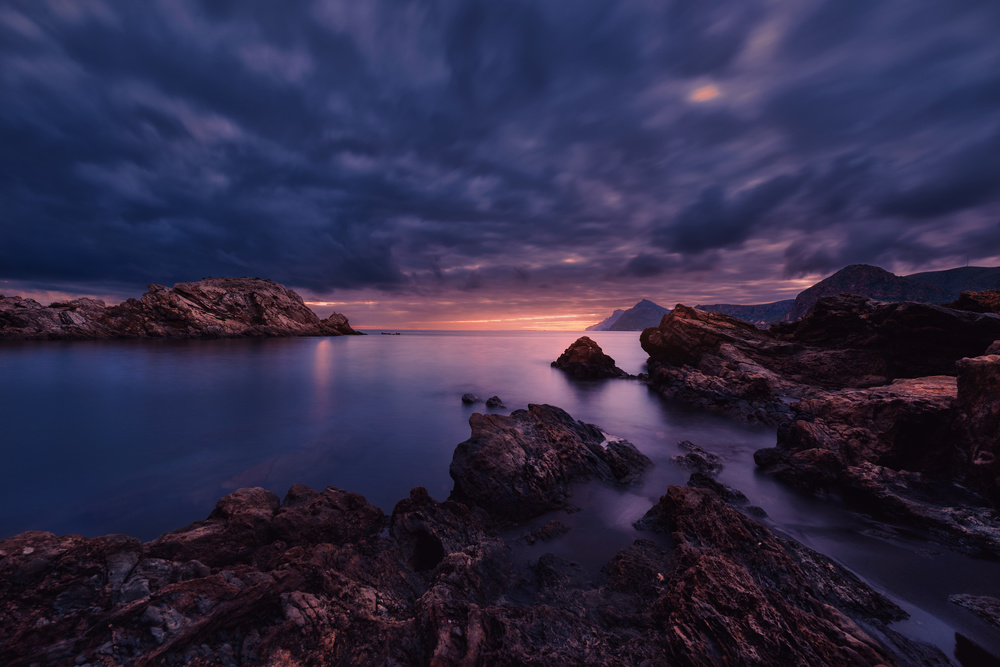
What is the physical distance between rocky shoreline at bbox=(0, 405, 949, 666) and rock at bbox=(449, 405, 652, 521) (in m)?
1.25

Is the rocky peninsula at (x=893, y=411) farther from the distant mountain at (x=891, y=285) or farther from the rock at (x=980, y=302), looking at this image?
the distant mountain at (x=891, y=285)

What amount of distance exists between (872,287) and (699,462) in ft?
594

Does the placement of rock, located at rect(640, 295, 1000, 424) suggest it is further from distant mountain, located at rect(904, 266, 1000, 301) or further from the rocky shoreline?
distant mountain, located at rect(904, 266, 1000, 301)

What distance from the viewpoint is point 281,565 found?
448 cm

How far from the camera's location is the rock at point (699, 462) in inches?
427

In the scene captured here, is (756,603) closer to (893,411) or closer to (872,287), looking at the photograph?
(893,411)

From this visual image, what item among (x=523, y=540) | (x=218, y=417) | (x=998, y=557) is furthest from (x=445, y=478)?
(x=218, y=417)

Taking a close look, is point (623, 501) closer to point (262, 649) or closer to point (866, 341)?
point (262, 649)

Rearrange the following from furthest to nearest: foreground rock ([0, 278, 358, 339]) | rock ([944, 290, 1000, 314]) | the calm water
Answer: foreground rock ([0, 278, 358, 339]) < rock ([944, 290, 1000, 314]) < the calm water

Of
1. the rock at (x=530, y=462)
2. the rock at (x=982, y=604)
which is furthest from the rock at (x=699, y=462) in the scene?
the rock at (x=982, y=604)

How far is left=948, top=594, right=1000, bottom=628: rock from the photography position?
16.6 ft

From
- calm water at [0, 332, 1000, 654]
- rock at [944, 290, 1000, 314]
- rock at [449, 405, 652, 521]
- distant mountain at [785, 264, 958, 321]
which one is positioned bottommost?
calm water at [0, 332, 1000, 654]

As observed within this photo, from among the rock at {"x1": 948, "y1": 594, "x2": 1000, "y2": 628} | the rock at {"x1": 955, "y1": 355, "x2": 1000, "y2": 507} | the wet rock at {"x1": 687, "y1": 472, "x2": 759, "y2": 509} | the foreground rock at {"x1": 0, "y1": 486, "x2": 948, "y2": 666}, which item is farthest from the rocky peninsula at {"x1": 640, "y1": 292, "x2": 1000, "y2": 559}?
the foreground rock at {"x1": 0, "y1": 486, "x2": 948, "y2": 666}

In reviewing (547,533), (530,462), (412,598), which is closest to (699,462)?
(530,462)
